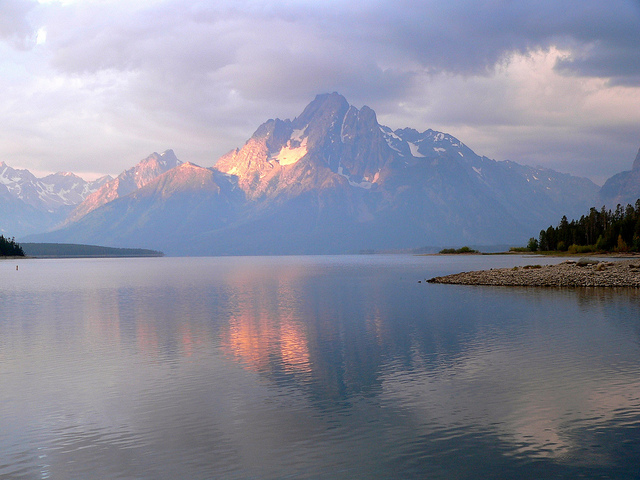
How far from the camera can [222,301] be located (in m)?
71.6

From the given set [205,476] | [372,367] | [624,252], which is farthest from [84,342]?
[624,252]

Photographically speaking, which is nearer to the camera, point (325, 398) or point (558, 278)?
point (325, 398)

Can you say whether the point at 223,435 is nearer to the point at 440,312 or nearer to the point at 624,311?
the point at 440,312

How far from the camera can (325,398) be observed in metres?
23.8

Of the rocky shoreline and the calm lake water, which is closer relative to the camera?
the calm lake water

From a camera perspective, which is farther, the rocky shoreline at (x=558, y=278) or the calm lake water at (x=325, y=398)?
the rocky shoreline at (x=558, y=278)

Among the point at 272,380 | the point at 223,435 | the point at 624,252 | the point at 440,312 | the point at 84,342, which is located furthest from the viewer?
the point at 624,252

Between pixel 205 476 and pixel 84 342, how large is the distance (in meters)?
26.7

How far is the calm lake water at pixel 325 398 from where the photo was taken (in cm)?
1684

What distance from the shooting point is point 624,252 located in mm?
178000

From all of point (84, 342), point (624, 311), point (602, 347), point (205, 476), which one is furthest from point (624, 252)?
point (205, 476)

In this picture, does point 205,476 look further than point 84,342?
No

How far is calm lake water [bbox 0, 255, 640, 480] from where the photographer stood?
1684 cm

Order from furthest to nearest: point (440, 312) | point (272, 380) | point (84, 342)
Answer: point (440, 312) < point (84, 342) < point (272, 380)
